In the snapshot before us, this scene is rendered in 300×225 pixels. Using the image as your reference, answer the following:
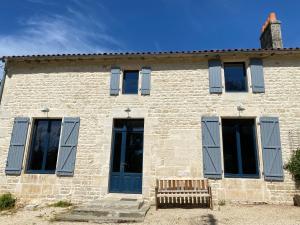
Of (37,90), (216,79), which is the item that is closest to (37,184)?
(37,90)

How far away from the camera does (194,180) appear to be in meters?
6.83

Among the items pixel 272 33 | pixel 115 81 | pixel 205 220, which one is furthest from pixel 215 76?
pixel 205 220

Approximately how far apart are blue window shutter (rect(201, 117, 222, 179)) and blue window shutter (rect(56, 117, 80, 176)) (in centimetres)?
377

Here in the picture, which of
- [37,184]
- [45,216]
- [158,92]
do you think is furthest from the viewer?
[158,92]

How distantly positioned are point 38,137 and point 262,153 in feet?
21.9

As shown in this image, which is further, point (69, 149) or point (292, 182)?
point (69, 149)

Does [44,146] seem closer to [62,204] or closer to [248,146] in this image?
[62,204]

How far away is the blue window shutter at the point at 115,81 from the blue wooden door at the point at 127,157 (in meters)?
0.95

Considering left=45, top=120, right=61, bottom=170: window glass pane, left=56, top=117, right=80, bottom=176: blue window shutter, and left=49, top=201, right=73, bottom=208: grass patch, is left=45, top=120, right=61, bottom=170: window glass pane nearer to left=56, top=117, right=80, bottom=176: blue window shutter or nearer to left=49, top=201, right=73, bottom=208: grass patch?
left=56, top=117, right=80, bottom=176: blue window shutter

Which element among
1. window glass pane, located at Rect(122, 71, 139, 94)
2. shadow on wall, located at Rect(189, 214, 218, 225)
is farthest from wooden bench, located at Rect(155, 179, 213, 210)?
window glass pane, located at Rect(122, 71, 139, 94)

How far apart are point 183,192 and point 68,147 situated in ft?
11.7

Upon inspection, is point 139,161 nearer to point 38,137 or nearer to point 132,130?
point 132,130

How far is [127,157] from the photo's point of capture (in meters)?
7.50

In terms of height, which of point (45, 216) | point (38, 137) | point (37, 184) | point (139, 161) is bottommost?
point (45, 216)
